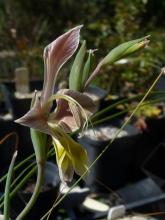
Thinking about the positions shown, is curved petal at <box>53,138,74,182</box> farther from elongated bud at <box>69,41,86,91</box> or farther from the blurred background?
the blurred background

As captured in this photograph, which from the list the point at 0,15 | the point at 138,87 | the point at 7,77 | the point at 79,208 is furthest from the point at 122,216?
the point at 0,15

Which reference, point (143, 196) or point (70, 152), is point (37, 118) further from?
point (143, 196)

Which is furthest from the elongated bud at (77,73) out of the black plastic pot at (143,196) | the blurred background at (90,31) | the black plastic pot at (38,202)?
the black plastic pot at (143,196)

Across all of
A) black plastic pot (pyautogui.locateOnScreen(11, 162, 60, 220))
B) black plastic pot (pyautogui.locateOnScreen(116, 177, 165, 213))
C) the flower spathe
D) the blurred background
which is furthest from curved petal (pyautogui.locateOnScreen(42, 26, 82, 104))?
black plastic pot (pyautogui.locateOnScreen(116, 177, 165, 213))

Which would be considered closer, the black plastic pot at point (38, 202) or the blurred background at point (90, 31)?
the black plastic pot at point (38, 202)

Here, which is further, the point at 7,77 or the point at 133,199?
the point at 7,77

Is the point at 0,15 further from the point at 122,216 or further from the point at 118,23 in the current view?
the point at 122,216

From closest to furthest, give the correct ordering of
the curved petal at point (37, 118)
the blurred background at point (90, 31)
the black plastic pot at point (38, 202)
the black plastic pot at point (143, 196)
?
1. the curved petal at point (37, 118)
2. the black plastic pot at point (38, 202)
3. the black plastic pot at point (143, 196)
4. the blurred background at point (90, 31)

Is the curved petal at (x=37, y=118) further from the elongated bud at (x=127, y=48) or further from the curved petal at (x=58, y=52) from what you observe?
the elongated bud at (x=127, y=48)
